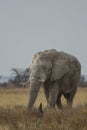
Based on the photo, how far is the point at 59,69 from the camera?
16031mm

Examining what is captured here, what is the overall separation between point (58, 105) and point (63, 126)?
259 inches

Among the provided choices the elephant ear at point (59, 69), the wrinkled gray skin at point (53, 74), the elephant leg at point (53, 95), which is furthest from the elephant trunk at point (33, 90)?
the elephant ear at point (59, 69)

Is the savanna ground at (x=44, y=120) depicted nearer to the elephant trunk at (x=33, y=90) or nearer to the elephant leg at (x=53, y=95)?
the elephant trunk at (x=33, y=90)

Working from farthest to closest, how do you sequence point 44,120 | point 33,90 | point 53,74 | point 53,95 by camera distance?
point 53,74
point 53,95
point 33,90
point 44,120

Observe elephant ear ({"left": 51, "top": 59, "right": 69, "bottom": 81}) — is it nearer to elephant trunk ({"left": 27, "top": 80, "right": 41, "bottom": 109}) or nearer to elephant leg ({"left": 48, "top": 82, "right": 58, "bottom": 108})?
elephant leg ({"left": 48, "top": 82, "right": 58, "bottom": 108})

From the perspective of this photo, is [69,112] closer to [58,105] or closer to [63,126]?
[63,126]

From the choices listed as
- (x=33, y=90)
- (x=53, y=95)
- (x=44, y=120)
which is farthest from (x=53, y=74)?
(x=44, y=120)

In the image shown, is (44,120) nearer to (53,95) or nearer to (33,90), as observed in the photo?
(33,90)

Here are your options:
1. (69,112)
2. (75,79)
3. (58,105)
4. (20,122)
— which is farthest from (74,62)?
(20,122)

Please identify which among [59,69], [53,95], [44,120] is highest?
[59,69]

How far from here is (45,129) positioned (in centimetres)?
1041

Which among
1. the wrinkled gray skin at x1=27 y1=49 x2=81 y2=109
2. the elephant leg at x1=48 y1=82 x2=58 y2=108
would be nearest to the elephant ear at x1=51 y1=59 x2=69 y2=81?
the wrinkled gray skin at x1=27 y1=49 x2=81 y2=109

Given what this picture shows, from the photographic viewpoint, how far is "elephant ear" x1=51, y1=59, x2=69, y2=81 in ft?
51.8

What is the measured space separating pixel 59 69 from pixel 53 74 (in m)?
0.37
